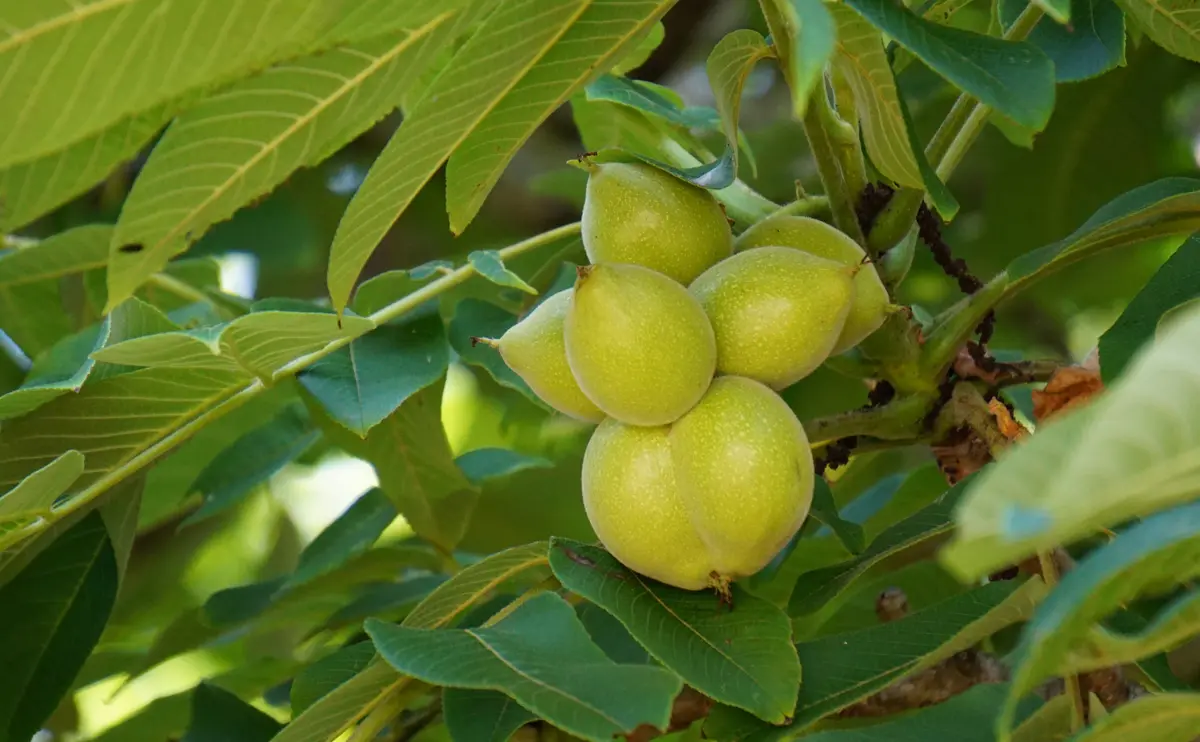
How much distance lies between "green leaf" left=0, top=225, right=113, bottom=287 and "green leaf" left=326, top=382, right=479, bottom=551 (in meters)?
0.39

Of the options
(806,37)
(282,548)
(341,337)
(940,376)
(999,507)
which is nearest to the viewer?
(999,507)

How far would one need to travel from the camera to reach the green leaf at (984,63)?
723 millimetres

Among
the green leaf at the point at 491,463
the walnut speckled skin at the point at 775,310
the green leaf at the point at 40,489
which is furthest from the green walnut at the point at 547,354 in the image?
the green leaf at the point at 491,463

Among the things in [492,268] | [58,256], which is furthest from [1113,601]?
[58,256]

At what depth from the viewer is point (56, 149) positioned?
63 centimetres

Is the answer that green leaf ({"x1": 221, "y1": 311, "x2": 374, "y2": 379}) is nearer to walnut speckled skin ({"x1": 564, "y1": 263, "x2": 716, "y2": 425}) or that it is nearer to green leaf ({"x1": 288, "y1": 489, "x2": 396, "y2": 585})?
walnut speckled skin ({"x1": 564, "y1": 263, "x2": 716, "y2": 425})

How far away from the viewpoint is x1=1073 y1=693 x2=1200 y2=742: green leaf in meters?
0.61

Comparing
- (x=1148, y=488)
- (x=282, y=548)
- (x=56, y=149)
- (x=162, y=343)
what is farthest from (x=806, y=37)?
(x=282, y=548)

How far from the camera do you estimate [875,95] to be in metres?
0.83

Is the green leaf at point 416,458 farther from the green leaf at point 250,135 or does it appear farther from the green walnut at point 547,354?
the green leaf at point 250,135

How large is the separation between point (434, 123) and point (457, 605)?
1.33 ft

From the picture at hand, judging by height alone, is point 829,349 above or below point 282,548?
above

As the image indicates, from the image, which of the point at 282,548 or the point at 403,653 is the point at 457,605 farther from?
the point at 282,548

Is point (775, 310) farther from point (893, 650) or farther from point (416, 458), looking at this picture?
point (416, 458)
